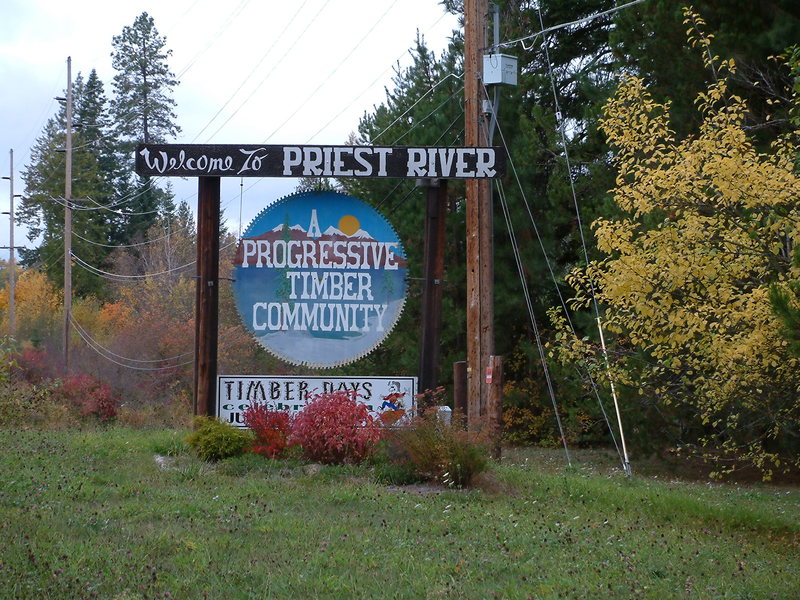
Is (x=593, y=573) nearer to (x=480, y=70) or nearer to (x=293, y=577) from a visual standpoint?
(x=293, y=577)

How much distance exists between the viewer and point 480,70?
1805 centimetres

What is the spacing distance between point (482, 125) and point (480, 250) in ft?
7.17

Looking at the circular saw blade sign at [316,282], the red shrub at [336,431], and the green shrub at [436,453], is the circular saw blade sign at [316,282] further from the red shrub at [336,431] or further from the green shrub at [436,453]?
the green shrub at [436,453]

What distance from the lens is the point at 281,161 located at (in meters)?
15.0

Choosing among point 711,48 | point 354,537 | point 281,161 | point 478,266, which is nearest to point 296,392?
point 281,161

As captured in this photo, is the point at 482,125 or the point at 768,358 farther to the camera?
the point at 482,125

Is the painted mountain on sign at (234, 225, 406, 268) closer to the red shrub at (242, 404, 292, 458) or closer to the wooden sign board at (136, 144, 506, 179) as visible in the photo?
the wooden sign board at (136, 144, 506, 179)

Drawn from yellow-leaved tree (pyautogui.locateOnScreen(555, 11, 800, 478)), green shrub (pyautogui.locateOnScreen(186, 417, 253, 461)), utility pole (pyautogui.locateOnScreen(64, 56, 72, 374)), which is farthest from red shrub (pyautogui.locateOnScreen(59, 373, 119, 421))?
yellow-leaved tree (pyautogui.locateOnScreen(555, 11, 800, 478))

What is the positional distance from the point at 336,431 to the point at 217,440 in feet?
5.99

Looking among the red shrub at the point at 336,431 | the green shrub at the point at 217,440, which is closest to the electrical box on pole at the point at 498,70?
the red shrub at the point at 336,431

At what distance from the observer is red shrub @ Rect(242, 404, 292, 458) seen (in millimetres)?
14117

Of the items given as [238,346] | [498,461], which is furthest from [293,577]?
[238,346]

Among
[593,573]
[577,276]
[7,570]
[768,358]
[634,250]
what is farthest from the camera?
[577,276]

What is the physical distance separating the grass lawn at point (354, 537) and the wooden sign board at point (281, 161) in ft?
13.9
